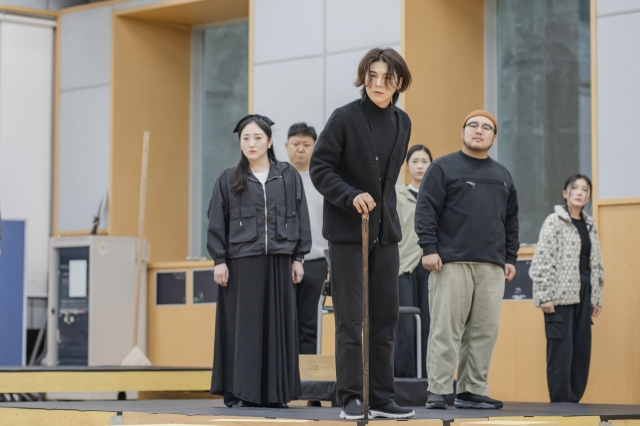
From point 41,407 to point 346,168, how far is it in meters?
2.12

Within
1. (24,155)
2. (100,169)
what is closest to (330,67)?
(100,169)

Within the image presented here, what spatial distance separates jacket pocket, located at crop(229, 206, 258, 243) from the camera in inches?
213

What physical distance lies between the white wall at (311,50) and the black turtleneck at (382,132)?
146 inches

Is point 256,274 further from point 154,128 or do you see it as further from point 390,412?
point 154,128

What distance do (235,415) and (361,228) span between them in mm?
934

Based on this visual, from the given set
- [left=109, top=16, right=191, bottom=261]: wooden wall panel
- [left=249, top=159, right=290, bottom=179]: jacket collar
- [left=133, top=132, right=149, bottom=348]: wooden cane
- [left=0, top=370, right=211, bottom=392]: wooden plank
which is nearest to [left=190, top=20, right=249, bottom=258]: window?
[left=109, top=16, right=191, bottom=261]: wooden wall panel

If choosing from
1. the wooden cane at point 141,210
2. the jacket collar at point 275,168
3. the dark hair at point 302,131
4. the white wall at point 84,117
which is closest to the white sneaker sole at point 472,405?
the jacket collar at point 275,168

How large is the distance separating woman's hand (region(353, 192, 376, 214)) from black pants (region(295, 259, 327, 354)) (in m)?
2.14

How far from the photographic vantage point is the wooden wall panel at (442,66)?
26.2 ft

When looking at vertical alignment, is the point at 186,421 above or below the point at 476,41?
below

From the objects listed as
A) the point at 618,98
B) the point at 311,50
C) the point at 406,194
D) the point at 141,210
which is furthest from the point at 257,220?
the point at 141,210

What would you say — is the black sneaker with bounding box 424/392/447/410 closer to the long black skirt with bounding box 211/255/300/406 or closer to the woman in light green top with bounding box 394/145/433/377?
the long black skirt with bounding box 211/255/300/406

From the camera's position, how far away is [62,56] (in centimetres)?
1001

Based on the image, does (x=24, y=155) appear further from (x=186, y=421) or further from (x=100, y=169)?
(x=186, y=421)
